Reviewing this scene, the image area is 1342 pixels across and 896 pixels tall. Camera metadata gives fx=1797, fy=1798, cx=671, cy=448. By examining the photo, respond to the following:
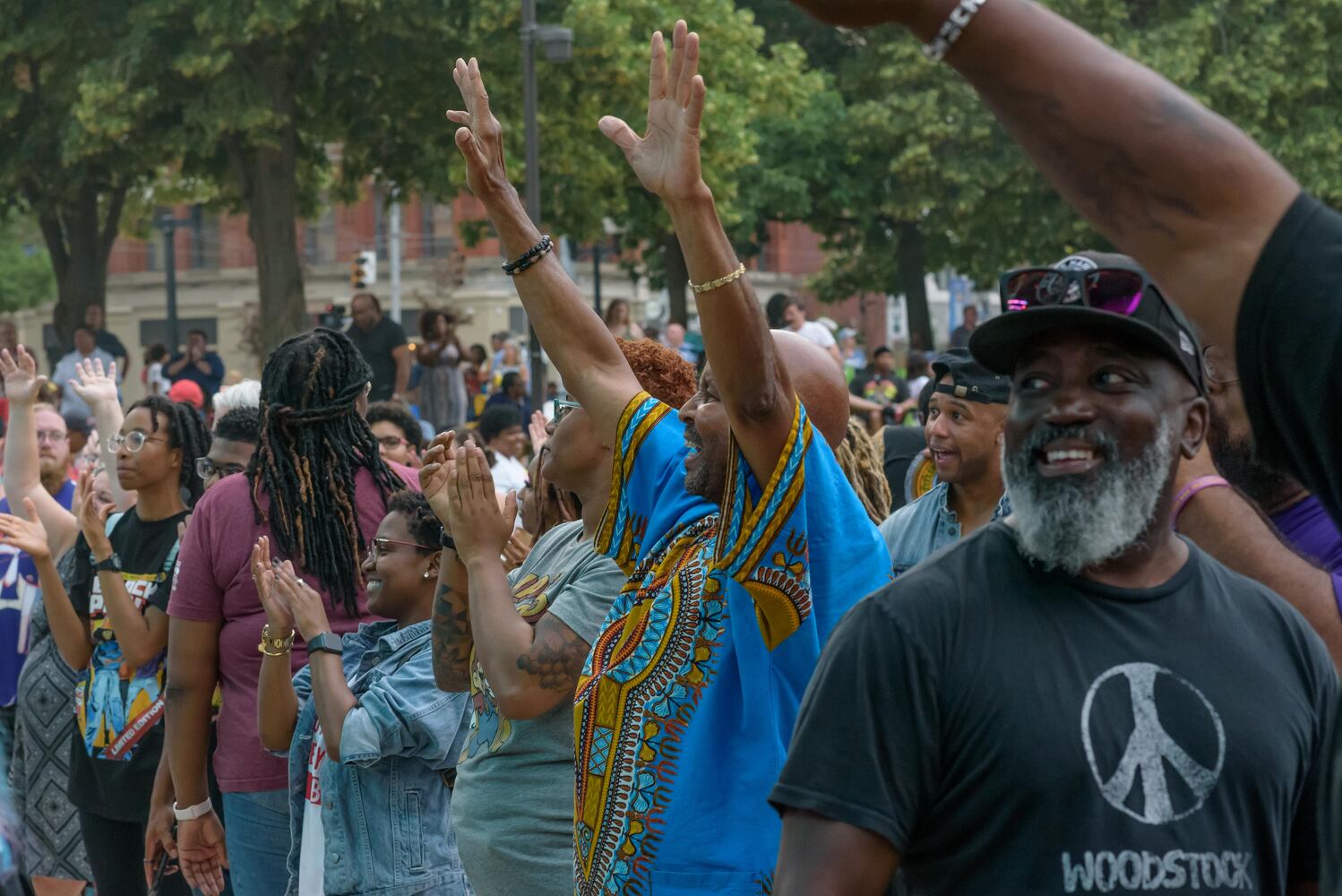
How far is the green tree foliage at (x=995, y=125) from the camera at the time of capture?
30438 mm

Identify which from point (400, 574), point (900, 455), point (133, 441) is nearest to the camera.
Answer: point (400, 574)

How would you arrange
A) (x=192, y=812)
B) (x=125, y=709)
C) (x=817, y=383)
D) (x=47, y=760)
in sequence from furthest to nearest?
(x=47, y=760) < (x=125, y=709) < (x=192, y=812) < (x=817, y=383)

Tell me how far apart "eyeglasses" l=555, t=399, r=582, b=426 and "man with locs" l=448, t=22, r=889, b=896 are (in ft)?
1.11

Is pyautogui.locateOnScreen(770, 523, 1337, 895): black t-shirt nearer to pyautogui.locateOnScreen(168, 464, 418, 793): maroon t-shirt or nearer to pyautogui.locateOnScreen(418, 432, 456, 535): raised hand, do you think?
pyautogui.locateOnScreen(418, 432, 456, 535): raised hand

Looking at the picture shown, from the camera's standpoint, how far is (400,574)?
525cm

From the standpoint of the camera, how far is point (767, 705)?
129 inches

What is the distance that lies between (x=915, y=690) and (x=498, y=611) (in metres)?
1.85

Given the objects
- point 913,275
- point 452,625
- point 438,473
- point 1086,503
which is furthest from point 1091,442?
point 913,275

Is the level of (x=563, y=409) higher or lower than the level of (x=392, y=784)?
higher

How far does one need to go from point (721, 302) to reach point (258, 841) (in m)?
3.15

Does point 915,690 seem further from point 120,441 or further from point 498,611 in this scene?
point 120,441

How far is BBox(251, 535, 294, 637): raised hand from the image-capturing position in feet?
16.9

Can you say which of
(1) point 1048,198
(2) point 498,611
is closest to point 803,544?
→ (2) point 498,611

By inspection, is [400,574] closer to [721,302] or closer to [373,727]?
[373,727]
